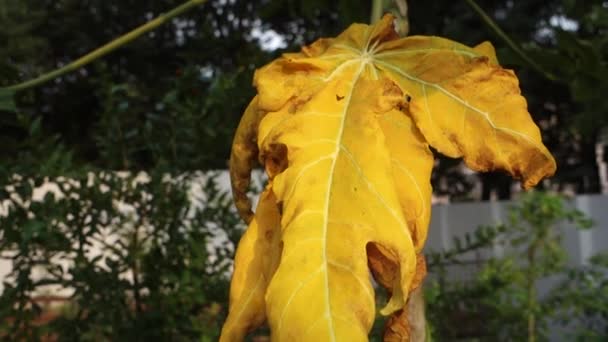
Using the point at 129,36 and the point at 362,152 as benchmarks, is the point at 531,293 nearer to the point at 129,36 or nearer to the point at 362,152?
the point at 129,36

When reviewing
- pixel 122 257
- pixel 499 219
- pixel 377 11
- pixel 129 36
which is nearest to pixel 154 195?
pixel 122 257

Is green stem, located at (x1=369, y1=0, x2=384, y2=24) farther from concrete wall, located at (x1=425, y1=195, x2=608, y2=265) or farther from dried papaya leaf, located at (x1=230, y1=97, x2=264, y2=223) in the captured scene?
concrete wall, located at (x1=425, y1=195, x2=608, y2=265)

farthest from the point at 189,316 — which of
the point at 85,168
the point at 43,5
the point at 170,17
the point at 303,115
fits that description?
the point at 43,5

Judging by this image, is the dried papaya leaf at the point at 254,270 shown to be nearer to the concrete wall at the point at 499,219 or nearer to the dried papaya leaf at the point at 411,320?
the dried papaya leaf at the point at 411,320

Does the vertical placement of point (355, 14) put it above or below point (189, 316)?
above

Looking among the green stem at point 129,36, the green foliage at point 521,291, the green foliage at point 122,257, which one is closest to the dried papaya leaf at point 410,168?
the green stem at point 129,36

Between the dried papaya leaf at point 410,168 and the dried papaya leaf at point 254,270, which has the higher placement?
the dried papaya leaf at point 410,168

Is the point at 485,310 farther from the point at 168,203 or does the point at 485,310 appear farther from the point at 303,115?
the point at 303,115
